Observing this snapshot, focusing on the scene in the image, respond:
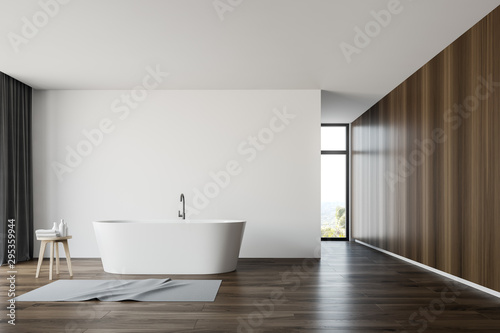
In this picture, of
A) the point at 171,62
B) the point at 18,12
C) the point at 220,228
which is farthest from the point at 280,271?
the point at 18,12

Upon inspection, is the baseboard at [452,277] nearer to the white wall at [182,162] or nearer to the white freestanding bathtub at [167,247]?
the white wall at [182,162]

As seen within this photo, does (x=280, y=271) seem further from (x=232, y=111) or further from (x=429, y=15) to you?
(x=429, y=15)

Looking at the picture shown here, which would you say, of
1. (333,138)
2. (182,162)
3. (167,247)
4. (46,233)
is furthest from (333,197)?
(46,233)

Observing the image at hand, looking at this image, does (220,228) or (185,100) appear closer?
(220,228)

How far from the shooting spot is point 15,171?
6.73 meters

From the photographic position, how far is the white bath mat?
406 centimetres

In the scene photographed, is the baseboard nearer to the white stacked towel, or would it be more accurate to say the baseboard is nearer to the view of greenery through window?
the view of greenery through window

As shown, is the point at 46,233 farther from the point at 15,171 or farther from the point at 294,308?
the point at 294,308

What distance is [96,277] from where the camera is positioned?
17.4 ft

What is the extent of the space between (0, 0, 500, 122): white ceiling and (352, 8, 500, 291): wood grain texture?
12.6 inches

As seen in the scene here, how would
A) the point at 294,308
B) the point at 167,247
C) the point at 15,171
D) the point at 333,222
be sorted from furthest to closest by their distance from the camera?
1. the point at 333,222
2. the point at 15,171
3. the point at 167,247
4. the point at 294,308

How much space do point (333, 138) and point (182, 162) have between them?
4.13m

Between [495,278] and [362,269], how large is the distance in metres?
1.84

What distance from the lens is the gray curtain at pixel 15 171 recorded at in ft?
21.0
